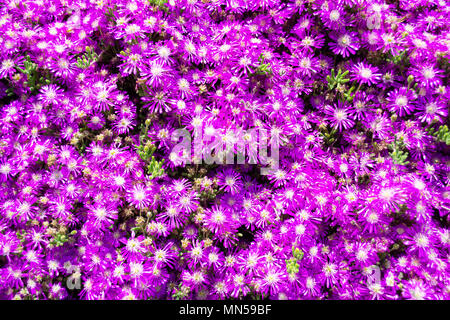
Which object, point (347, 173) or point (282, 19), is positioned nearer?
point (347, 173)

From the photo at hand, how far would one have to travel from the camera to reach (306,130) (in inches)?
76.4

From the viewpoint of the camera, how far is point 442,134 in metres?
1.78

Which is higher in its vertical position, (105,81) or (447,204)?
(105,81)

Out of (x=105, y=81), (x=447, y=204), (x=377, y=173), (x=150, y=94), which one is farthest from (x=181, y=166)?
(x=447, y=204)

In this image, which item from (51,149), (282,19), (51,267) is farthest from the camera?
(282,19)

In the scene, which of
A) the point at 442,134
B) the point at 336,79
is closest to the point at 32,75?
the point at 336,79

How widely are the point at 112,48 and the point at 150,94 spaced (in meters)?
0.46

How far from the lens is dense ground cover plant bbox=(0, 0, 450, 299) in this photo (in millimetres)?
1701

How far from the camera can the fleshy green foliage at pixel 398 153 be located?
5.59 feet

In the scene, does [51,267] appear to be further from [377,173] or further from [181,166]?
[377,173]

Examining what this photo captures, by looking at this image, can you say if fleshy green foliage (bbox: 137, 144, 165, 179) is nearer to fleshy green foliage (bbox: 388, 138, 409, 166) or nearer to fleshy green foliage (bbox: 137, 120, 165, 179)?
fleshy green foliage (bbox: 137, 120, 165, 179)

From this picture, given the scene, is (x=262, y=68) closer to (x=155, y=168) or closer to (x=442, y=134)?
(x=155, y=168)

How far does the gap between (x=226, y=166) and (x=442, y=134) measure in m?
1.20

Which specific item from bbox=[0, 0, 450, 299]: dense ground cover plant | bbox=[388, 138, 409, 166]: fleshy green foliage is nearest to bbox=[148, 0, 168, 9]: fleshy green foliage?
bbox=[0, 0, 450, 299]: dense ground cover plant
